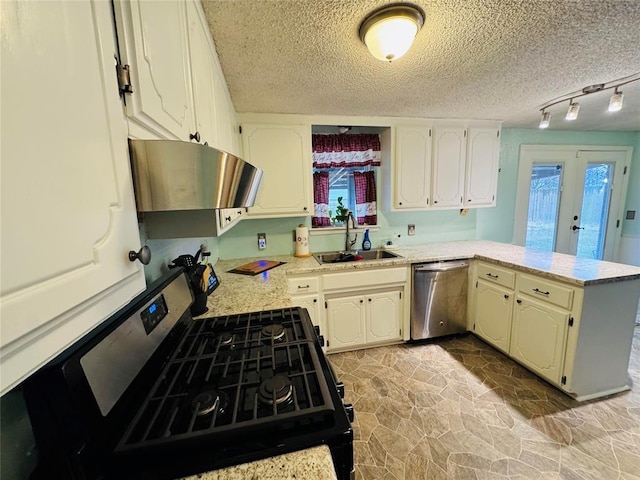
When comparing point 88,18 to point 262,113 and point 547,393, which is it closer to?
point 262,113

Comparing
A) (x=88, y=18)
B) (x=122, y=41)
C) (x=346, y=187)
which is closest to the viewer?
(x=88, y=18)

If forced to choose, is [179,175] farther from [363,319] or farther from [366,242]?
[366,242]

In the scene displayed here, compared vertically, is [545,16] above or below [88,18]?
above

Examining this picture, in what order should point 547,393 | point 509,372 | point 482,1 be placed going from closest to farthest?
point 482,1 < point 547,393 < point 509,372

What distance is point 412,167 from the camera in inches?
105

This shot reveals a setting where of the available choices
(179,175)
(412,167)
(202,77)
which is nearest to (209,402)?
(179,175)

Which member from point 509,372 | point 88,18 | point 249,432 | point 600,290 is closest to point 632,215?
point 600,290

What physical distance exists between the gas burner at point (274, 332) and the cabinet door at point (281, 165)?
1.56 meters

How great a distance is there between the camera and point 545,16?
1183 mm

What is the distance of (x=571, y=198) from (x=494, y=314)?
7.82 ft

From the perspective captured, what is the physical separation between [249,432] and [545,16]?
1.98m

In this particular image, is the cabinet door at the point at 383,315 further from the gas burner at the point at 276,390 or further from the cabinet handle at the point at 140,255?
the cabinet handle at the point at 140,255

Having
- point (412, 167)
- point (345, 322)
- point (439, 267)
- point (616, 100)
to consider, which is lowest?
point (345, 322)

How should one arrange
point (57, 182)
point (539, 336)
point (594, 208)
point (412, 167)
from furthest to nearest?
point (594, 208), point (412, 167), point (539, 336), point (57, 182)
